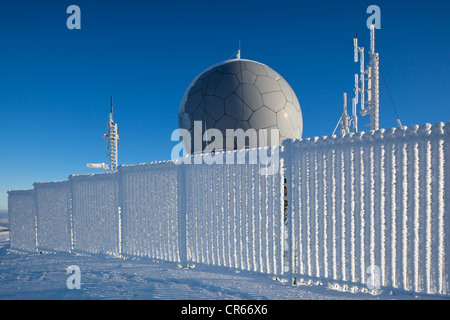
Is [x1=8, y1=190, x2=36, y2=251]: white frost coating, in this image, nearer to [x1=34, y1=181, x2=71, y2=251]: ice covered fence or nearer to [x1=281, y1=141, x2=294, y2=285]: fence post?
[x1=34, y1=181, x2=71, y2=251]: ice covered fence

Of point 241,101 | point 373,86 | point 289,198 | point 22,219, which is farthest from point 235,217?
point 373,86

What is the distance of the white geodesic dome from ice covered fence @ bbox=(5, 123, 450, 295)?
203 cm

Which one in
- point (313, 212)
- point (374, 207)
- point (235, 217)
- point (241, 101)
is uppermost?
point (241, 101)

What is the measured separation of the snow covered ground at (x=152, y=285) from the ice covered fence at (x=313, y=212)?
0.24m

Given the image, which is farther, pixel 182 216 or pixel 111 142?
pixel 111 142

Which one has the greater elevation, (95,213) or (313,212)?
(313,212)

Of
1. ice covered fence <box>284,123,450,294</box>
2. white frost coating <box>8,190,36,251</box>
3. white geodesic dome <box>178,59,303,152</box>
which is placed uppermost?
white geodesic dome <box>178,59,303,152</box>

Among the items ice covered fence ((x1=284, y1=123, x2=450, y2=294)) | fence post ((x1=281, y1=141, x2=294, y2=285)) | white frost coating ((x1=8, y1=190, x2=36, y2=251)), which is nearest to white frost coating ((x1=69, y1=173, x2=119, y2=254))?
white frost coating ((x1=8, y1=190, x2=36, y2=251))

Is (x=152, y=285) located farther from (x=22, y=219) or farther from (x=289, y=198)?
(x=22, y=219)

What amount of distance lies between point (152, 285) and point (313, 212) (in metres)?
3.01

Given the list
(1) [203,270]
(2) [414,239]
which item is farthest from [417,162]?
(1) [203,270]

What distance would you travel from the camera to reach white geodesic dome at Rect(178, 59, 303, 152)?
7516 mm

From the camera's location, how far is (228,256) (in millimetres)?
5566

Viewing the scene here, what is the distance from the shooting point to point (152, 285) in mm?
4797
